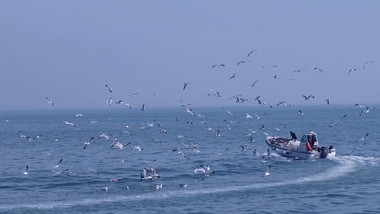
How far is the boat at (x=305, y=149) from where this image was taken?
6362 centimetres

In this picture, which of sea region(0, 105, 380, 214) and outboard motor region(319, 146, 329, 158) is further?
outboard motor region(319, 146, 329, 158)

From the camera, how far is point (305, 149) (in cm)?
6512

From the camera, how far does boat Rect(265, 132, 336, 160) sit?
2505 inches

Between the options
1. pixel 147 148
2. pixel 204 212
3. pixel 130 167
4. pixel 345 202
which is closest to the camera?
pixel 204 212

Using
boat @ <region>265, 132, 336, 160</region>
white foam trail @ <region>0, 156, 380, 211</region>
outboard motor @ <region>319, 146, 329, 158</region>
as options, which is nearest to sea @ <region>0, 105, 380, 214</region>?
white foam trail @ <region>0, 156, 380, 211</region>

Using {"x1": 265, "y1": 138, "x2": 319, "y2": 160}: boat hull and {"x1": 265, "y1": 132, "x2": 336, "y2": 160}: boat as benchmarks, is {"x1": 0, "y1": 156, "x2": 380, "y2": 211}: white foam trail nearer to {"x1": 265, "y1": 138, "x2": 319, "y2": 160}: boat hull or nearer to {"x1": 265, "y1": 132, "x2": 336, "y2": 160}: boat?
{"x1": 265, "y1": 132, "x2": 336, "y2": 160}: boat

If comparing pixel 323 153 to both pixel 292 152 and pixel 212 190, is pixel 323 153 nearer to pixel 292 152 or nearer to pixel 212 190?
pixel 292 152

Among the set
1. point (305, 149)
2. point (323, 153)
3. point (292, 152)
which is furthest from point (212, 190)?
point (292, 152)

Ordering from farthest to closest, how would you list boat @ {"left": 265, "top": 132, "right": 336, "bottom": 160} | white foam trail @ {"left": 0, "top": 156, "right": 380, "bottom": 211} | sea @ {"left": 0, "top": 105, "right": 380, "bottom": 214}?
1. boat @ {"left": 265, "top": 132, "right": 336, "bottom": 160}
2. white foam trail @ {"left": 0, "top": 156, "right": 380, "bottom": 211}
3. sea @ {"left": 0, "top": 105, "right": 380, "bottom": 214}

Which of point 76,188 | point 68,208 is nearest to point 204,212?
point 68,208

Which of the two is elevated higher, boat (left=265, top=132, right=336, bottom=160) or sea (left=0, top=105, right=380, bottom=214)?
boat (left=265, top=132, right=336, bottom=160)

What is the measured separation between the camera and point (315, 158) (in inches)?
2490

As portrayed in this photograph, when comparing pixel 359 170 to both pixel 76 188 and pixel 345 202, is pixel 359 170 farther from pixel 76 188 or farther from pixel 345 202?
pixel 76 188

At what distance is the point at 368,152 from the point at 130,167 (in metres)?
26.9
